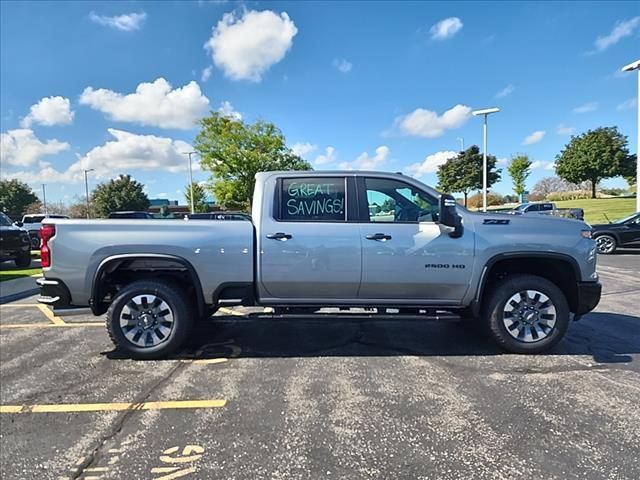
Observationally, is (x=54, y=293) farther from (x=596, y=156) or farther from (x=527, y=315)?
(x=596, y=156)

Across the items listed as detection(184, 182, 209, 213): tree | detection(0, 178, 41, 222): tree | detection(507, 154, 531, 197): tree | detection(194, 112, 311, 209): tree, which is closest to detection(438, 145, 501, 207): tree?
detection(507, 154, 531, 197): tree

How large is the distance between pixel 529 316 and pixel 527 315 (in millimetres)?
24

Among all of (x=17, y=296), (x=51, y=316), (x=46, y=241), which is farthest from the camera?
(x=17, y=296)

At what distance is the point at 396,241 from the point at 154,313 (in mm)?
2710

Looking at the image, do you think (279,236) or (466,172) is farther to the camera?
(466,172)

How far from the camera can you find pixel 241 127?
36094 mm

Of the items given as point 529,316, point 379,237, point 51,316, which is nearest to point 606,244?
point 529,316

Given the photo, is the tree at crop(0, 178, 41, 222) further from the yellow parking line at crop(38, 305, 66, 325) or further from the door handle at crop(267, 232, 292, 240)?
the door handle at crop(267, 232, 292, 240)

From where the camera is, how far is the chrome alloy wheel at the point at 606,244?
1366 centimetres

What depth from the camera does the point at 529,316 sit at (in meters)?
4.29

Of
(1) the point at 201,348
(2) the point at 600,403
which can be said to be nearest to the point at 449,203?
(2) the point at 600,403

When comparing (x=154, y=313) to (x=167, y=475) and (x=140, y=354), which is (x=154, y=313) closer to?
(x=140, y=354)

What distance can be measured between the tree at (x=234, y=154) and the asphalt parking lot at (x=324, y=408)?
31297mm

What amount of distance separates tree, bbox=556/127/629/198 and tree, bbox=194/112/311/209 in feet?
103
